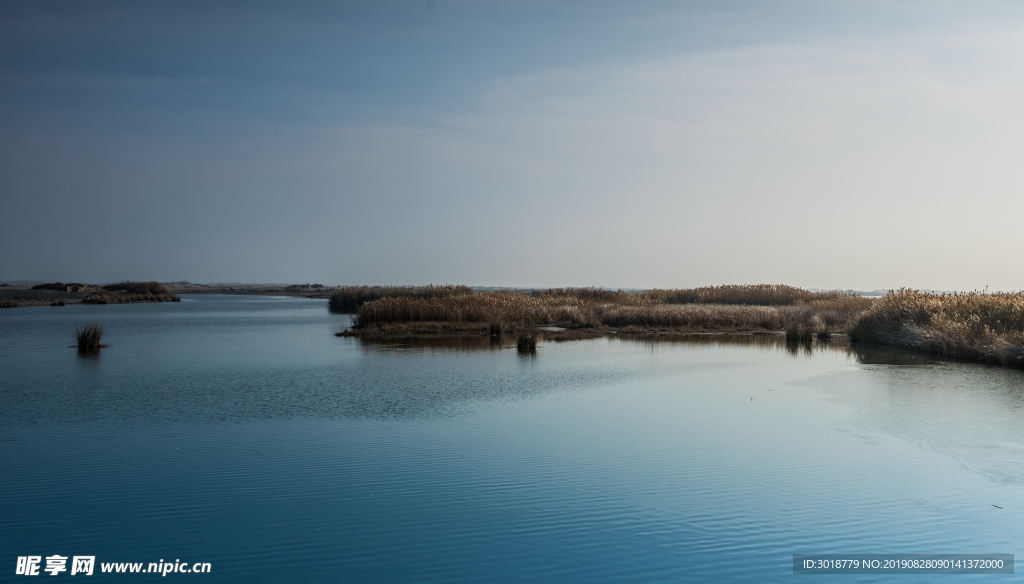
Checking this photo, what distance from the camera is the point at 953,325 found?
17703mm

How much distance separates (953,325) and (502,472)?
16.3 m

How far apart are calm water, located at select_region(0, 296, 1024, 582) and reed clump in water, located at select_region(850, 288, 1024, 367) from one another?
2178 millimetres

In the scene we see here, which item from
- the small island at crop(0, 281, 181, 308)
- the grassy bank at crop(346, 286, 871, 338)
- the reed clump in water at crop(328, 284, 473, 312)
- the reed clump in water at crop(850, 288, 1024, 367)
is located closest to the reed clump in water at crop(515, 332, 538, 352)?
the grassy bank at crop(346, 286, 871, 338)

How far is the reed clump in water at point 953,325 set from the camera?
15938 millimetres

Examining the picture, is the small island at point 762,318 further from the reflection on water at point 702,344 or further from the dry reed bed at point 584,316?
the reflection on water at point 702,344

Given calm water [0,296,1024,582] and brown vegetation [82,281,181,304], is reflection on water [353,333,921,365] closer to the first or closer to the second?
calm water [0,296,1024,582]

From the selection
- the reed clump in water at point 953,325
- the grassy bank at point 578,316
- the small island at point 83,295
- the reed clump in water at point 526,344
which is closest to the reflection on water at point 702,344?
the reed clump in water at point 526,344

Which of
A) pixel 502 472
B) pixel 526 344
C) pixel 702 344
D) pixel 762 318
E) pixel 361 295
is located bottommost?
pixel 502 472

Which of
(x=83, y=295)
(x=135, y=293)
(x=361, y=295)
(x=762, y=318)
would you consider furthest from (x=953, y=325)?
(x=135, y=293)

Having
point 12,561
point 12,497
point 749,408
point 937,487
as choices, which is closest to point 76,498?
point 12,497

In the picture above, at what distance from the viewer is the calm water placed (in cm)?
489

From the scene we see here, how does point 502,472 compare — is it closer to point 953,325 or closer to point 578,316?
point 953,325

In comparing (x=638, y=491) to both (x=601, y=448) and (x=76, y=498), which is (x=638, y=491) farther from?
(x=76, y=498)

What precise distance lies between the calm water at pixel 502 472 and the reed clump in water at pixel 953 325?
7.15 ft
